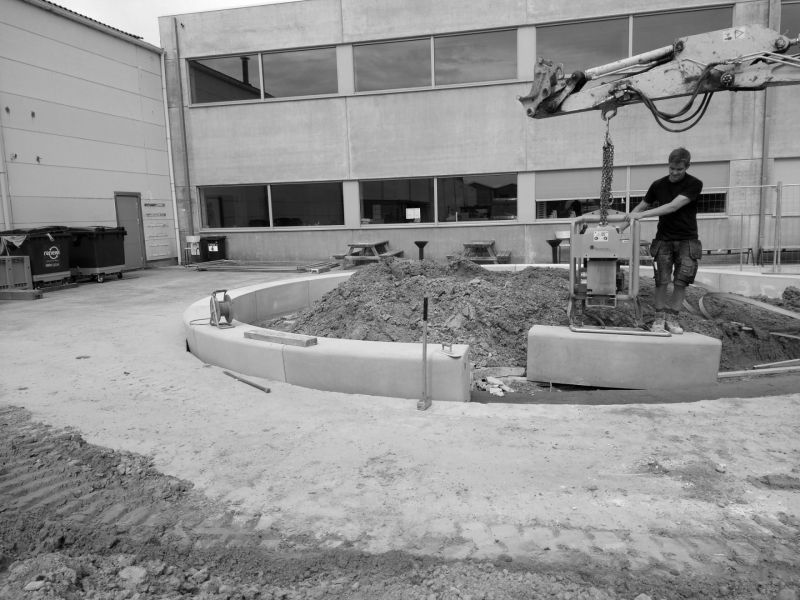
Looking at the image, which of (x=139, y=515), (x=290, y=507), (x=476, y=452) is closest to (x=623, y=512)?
(x=476, y=452)

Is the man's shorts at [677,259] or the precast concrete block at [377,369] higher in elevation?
the man's shorts at [677,259]

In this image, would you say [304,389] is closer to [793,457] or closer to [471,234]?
[793,457]

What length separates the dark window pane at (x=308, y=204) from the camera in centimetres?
1858

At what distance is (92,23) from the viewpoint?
16531 millimetres

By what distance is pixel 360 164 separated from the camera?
18031 mm

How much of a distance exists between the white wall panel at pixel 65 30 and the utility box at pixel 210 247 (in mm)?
5819

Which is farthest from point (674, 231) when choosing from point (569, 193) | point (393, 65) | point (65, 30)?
point (65, 30)

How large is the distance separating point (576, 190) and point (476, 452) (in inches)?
549

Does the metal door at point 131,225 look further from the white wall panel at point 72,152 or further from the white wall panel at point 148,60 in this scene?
the white wall panel at point 148,60

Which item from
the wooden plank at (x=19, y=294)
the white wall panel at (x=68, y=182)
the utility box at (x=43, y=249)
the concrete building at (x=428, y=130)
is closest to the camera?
the wooden plank at (x=19, y=294)

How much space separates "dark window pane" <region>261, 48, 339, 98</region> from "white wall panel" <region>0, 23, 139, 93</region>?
4157mm

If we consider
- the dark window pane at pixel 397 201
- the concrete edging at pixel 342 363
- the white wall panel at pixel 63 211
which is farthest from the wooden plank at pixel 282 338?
the dark window pane at pixel 397 201

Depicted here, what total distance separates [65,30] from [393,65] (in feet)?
29.8

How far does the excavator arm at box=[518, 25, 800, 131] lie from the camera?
5.81 metres
